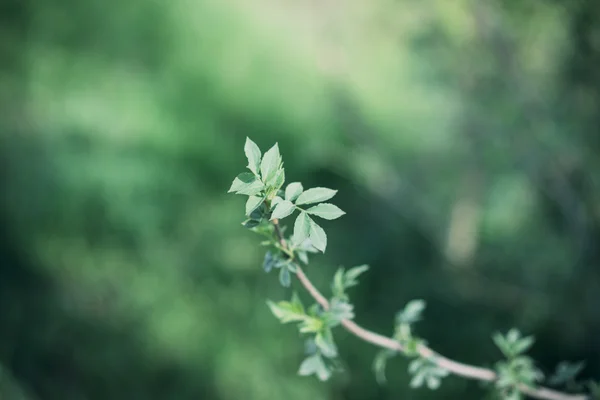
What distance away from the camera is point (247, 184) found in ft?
1.60

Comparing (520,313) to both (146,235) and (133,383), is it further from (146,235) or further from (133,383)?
(146,235)

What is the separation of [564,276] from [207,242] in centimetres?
117

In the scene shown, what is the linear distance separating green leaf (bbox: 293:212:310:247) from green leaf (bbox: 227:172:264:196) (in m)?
0.04

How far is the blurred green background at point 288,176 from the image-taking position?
4.72 ft

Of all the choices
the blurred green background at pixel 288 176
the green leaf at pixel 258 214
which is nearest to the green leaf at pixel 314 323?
the green leaf at pixel 258 214

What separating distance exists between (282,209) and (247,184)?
0.04 m

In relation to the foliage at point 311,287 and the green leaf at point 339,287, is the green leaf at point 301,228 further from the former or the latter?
the green leaf at point 339,287

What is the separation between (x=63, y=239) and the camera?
6.55ft

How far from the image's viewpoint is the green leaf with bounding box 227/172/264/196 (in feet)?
1.58

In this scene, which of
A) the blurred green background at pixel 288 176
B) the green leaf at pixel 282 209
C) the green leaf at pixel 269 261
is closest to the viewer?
the green leaf at pixel 282 209

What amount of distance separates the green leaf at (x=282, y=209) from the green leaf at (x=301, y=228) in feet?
0.04

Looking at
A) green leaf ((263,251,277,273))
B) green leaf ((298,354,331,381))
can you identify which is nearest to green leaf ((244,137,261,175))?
green leaf ((263,251,277,273))

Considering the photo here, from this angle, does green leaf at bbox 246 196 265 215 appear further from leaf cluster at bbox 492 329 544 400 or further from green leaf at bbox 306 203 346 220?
leaf cluster at bbox 492 329 544 400

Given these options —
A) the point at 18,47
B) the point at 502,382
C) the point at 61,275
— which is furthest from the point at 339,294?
the point at 18,47
